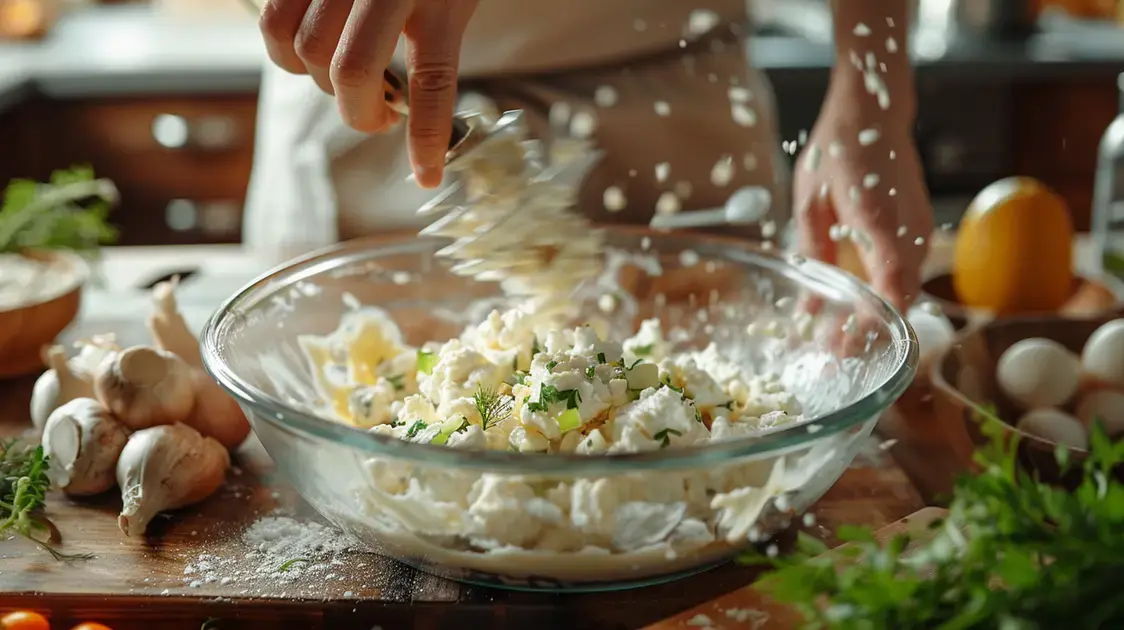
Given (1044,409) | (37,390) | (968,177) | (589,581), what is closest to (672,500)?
(589,581)

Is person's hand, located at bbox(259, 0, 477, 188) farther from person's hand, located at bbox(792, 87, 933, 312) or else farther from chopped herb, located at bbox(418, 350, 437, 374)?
person's hand, located at bbox(792, 87, 933, 312)

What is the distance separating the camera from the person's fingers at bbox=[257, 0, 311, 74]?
3.14 feet

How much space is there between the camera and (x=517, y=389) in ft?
2.97

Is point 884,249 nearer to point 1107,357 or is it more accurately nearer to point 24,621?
point 1107,357

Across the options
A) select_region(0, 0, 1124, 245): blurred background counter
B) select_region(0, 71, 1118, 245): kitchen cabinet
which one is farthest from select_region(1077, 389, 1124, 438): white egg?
select_region(0, 71, 1118, 245): kitchen cabinet

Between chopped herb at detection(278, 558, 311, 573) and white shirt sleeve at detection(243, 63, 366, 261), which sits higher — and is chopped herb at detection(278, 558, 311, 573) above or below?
below

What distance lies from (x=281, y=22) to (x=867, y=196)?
653mm

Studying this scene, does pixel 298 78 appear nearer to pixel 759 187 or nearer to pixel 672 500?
pixel 759 187

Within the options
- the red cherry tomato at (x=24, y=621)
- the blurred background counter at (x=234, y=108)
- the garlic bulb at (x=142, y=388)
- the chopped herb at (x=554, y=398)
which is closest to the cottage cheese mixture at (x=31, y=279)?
the garlic bulb at (x=142, y=388)

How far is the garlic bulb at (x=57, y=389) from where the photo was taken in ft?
3.44

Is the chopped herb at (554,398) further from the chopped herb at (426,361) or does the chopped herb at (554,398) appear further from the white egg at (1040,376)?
the white egg at (1040,376)

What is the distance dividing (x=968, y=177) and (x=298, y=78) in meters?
1.95

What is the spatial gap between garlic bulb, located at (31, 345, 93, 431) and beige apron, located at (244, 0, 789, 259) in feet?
2.13

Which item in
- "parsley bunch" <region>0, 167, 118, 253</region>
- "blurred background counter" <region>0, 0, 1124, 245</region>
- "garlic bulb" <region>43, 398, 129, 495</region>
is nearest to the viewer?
"garlic bulb" <region>43, 398, 129, 495</region>
